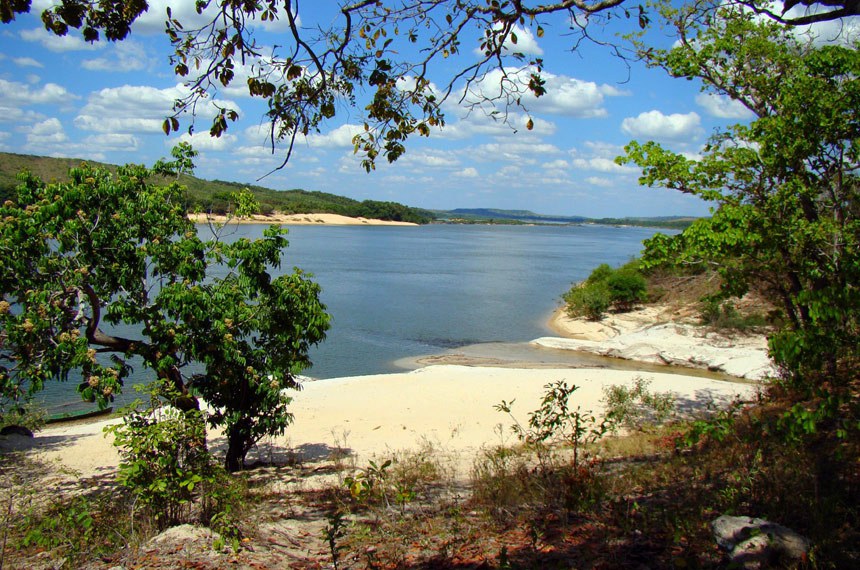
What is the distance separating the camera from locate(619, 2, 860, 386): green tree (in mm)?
9367

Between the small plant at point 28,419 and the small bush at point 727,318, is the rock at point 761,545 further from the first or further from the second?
the small bush at point 727,318

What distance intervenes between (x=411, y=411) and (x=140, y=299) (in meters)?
8.29

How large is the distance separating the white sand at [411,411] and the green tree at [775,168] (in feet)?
15.7

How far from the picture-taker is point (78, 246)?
879cm

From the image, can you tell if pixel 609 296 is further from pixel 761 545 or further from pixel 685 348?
pixel 761 545

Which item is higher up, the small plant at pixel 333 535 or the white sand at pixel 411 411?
the small plant at pixel 333 535

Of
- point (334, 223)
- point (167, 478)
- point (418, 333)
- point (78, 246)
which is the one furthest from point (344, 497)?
point (334, 223)

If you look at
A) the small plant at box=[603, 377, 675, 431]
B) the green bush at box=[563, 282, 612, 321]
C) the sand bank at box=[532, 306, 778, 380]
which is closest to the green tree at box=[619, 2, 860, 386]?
the small plant at box=[603, 377, 675, 431]

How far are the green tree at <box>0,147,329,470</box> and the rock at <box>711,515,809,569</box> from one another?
572cm

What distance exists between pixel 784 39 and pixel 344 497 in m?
10.4

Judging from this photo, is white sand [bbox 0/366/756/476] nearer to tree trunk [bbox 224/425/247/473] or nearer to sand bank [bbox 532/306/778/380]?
tree trunk [bbox 224/425/247/473]

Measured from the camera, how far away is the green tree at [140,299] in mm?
8242

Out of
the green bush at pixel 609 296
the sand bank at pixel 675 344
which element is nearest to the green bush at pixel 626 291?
the green bush at pixel 609 296

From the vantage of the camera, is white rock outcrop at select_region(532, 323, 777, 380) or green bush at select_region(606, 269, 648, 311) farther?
green bush at select_region(606, 269, 648, 311)
